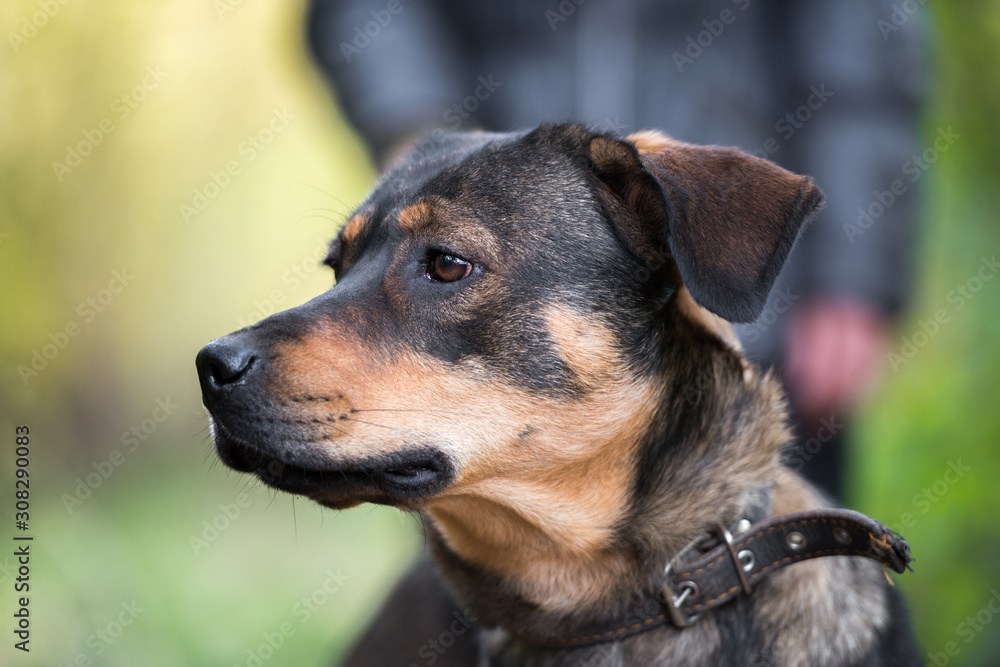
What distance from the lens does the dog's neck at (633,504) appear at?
236 cm

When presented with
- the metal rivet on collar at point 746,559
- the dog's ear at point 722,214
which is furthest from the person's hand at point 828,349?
the dog's ear at point 722,214

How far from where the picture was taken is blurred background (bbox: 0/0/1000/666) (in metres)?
4.44

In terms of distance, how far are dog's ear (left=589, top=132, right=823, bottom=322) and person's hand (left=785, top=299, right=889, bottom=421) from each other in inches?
81.0

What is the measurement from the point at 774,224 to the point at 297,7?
3927 mm

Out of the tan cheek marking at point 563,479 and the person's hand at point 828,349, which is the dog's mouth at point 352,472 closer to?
the tan cheek marking at point 563,479

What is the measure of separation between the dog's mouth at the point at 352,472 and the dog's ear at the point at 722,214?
0.84 m

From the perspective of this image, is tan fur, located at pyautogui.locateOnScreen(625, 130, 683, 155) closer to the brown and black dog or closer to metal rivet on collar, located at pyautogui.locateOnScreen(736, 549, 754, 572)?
the brown and black dog

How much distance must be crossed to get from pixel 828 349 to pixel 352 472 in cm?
288

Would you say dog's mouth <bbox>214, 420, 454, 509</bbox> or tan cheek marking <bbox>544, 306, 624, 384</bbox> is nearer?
dog's mouth <bbox>214, 420, 454, 509</bbox>

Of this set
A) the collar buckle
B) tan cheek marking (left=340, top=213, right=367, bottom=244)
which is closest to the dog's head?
tan cheek marking (left=340, top=213, right=367, bottom=244)

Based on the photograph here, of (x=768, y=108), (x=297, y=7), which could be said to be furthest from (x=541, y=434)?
(x=297, y=7)

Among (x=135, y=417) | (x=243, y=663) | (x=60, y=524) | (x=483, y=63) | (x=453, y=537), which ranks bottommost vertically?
(x=243, y=663)

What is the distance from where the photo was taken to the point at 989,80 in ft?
15.9

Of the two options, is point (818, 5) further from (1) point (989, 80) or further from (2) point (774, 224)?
(2) point (774, 224)
